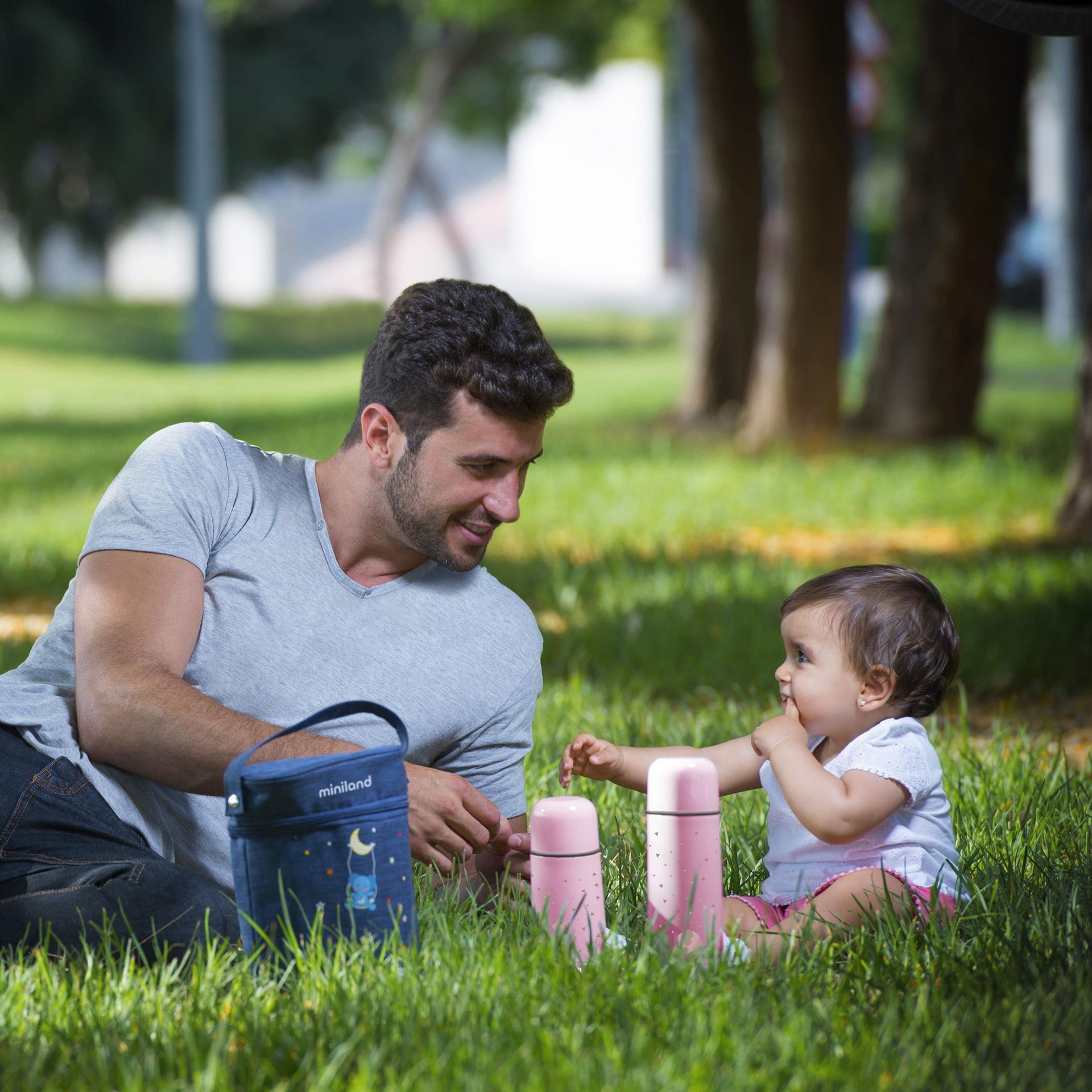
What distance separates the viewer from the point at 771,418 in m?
11.8

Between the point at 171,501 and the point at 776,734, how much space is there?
121cm

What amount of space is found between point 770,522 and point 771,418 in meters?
3.04

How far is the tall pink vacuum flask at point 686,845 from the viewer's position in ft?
9.09

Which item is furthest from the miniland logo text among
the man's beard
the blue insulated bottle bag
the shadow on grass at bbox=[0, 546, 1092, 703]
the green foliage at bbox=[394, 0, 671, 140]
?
the green foliage at bbox=[394, 0, 671, 140]

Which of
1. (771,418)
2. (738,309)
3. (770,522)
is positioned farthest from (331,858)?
(738,309)

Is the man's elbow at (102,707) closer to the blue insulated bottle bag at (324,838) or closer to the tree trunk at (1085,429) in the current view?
the blue insulated bottle bag at (324,838)

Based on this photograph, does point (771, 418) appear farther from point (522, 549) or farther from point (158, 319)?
point (158, 319)

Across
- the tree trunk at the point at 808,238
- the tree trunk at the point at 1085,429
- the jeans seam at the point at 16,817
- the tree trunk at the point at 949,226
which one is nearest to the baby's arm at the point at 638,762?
the jeans seam at the point at 16,817

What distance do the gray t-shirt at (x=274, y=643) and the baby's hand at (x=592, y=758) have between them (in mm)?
200

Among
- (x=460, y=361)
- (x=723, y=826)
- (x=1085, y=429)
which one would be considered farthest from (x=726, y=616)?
(x=460, y=361)

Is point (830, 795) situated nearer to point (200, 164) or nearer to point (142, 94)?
point (200, 164)

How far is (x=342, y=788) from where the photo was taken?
8.27ft

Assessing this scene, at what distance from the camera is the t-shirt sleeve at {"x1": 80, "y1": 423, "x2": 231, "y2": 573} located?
9.71ft

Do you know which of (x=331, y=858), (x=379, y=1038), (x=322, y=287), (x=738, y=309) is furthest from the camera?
(x=322, y=287)
